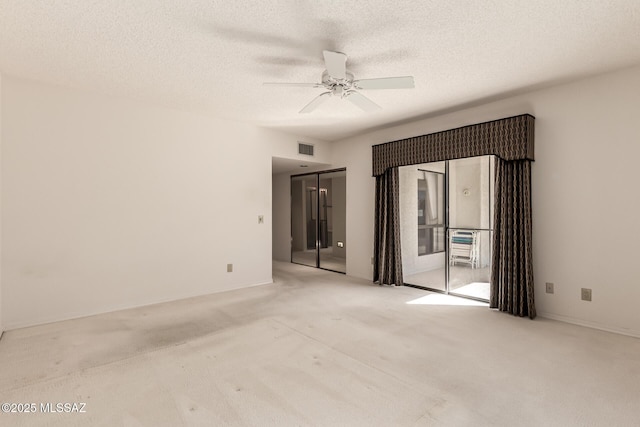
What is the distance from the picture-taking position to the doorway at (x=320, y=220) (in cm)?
633

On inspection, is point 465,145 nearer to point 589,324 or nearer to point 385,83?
point 385,83

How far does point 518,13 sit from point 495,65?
0.83 metres

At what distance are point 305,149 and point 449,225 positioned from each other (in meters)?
2.75

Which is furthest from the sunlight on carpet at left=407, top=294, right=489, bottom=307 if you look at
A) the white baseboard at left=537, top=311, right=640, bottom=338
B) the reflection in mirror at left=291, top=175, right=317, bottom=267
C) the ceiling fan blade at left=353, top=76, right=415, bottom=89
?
the reflection in mirror at left=291, top=175, right=317, bottom=267

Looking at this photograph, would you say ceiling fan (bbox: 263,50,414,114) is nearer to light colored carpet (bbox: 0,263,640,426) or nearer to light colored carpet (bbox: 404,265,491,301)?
light colored carpet (bbox: 0,263,640,426)

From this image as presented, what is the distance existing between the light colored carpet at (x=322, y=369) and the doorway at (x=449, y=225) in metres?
0.93

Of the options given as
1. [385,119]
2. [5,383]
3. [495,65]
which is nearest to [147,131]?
[5,383]

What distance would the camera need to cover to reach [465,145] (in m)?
4.12

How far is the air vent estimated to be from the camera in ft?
18.6

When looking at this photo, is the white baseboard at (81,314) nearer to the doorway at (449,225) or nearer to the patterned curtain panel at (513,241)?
the doorway at (449,225)

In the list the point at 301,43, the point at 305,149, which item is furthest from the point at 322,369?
the point at 305,149

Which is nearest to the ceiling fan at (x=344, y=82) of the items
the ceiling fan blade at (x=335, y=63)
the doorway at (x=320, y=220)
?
the ceiling fan blade at (x=335, y=63)

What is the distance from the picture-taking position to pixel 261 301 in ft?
13.8

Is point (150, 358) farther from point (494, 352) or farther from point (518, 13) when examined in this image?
point (518, 13)
